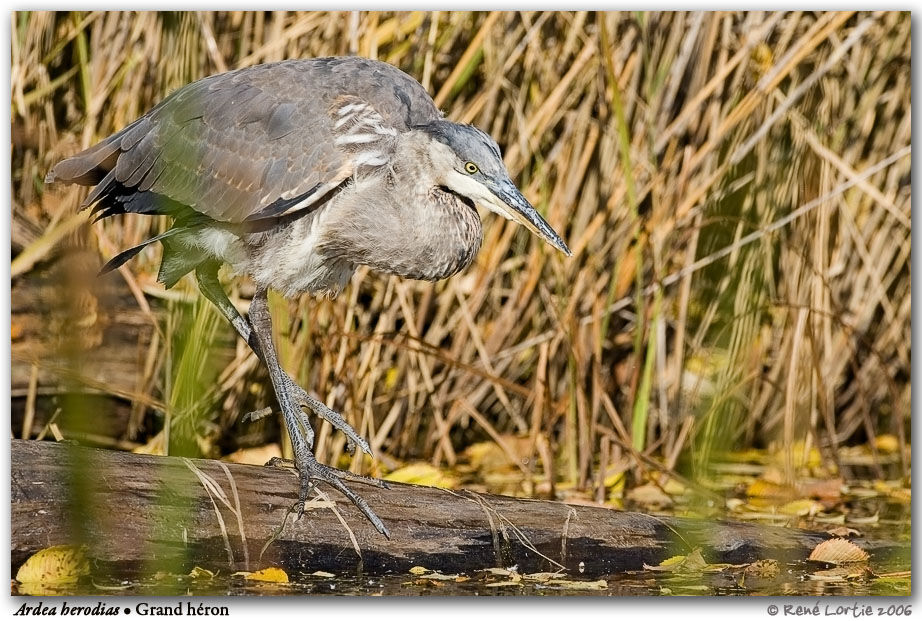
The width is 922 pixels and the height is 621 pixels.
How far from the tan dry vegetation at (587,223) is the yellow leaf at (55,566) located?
0.86 meters

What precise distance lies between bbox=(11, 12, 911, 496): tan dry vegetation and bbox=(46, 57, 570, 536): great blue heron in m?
0.32

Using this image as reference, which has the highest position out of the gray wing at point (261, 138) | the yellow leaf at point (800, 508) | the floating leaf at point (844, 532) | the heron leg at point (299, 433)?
the gray wing at point (261, 138)

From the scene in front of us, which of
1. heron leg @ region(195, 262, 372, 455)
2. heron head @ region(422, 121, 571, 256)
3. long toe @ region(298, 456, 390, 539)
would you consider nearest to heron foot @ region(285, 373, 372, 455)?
heron leg @ region(195, 262, 372, 455)

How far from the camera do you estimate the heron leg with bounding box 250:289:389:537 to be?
261 centimetres

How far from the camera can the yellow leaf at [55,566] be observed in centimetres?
236

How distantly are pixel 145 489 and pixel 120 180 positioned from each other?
3.13ft

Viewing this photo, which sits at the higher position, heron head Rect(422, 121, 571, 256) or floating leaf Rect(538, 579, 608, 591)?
heron head Rect(422, 121, 571, 256)

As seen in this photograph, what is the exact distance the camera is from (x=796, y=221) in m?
3.56

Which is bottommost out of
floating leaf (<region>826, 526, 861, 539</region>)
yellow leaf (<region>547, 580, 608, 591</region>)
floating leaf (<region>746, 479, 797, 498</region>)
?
yellow leaf (<region>547, 580, 608, 591</region>)

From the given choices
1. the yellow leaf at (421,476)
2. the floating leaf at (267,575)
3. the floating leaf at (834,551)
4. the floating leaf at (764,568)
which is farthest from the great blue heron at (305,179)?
the floating leaf at (834,551)

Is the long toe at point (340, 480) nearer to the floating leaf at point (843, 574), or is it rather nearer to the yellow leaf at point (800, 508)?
the floating leaf at point (843, 574)

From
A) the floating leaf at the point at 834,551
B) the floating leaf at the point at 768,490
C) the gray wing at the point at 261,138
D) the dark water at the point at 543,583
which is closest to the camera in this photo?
the dark water at the point at 543,583

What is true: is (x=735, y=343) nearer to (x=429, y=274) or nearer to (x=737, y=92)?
(x=429, y=274)

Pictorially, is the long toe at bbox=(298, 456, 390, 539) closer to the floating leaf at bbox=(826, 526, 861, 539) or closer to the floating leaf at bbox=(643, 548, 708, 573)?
the floating leaf at bbox=(643, 548, 708, 573)
